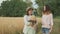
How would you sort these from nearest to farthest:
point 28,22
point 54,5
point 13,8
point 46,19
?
point 28,22
point 46,19
point 54,5
point 13,8

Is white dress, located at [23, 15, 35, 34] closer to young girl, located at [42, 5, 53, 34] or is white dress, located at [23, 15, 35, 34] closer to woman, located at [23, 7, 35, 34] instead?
woman, located at [23, 7, 35, 34]

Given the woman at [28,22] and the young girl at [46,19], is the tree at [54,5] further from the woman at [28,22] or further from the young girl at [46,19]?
the woman at [28,22]

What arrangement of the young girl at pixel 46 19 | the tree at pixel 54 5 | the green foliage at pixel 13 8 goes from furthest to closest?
the green foliage at pixel 13 8, the tree at pixel 54 5, the young girl at pixel 46 19

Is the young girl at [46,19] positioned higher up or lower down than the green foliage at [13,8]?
higher up

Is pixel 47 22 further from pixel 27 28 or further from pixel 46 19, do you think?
pixel 27 28

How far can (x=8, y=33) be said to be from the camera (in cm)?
996

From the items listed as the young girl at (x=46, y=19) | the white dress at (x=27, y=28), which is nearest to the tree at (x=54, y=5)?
the young girl at (x=46, y=19)

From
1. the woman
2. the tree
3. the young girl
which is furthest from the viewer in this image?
the tree

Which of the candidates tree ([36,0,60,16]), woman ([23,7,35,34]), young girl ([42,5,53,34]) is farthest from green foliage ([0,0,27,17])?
woman ([23,7,35,34])

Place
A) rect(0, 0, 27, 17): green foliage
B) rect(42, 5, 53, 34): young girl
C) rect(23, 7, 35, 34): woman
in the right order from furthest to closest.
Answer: rect(0, 0, 27, 17): green foliage < rect(42, 5, 53, 34): young girl < rect(23, 7, 35, 34): woman

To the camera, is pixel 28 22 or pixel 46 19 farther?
pixel 46 19

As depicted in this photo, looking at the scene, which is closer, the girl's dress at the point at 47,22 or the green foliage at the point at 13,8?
the girl's dress at the point at 47,22

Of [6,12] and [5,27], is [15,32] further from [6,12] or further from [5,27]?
[6,12]

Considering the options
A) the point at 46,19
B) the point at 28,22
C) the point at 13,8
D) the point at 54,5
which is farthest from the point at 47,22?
the point at 13,8
